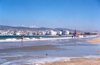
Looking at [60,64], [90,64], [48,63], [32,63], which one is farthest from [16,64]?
[90,64]

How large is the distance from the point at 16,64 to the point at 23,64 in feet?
1.27

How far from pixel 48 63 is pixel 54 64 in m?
0.42

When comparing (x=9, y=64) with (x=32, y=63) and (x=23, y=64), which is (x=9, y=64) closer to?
(x=23, y=64)

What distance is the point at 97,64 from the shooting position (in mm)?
7273

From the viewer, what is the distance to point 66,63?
751cm

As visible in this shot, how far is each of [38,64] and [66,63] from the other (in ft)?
5.18

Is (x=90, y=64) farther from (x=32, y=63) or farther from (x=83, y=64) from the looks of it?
(x=32, y=63)

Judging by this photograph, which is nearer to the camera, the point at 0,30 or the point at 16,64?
the point at 16,64

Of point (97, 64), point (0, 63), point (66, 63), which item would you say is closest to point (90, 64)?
point (97, 64)

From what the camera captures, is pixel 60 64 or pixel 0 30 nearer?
pixel 60 64

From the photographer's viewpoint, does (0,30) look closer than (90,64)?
No

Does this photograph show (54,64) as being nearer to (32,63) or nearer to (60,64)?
(60,64)

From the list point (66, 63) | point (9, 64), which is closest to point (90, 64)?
point (66, 63)

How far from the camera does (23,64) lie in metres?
7.34
